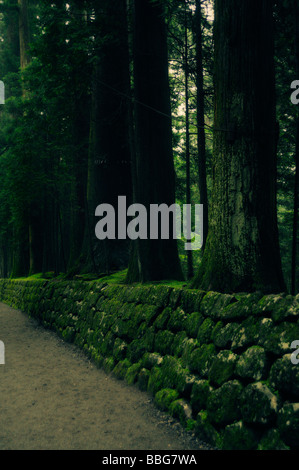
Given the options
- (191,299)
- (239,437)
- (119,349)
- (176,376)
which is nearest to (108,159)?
(119,349)

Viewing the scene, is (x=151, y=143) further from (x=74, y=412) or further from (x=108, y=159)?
(x=74, y=412)

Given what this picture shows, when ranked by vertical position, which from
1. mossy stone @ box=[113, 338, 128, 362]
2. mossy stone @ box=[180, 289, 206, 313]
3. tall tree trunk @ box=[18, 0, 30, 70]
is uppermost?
tall tree trunk @ box=[18, 0, 30, 70]

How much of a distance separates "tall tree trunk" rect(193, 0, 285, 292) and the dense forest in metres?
0.01

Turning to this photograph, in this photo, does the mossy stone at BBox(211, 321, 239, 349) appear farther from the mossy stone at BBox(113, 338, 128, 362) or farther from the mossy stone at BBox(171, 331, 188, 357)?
the mossy stone at BBox(113, 338, 128, 362)

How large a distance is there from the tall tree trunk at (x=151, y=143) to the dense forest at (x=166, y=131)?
0.02 metres

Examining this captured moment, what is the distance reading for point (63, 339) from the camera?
8586mm

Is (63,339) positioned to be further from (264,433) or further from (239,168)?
(264,433)

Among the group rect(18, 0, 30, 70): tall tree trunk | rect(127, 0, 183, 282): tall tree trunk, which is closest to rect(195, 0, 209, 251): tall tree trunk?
rect(127, 0, 183, 282): tall tree trunk

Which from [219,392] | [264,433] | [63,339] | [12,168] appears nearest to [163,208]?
[63,339]

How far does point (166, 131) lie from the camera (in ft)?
24.2

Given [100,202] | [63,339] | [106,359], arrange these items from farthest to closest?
1. [100,202]
2. [63,339]
3. [106,359]

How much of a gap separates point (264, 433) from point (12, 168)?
11.3 m

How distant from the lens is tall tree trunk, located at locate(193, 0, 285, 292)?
432 centimetres

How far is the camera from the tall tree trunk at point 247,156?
432 cm
